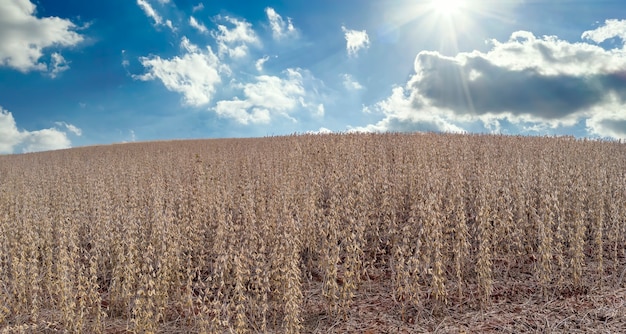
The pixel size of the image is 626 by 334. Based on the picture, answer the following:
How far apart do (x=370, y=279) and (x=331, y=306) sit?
3.80 ft

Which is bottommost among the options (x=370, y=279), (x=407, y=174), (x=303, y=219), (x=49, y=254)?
(x=370, y=279)

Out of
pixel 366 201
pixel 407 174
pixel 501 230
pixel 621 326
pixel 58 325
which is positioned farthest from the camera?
pixel 407 174

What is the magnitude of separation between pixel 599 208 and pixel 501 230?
6.06 ft

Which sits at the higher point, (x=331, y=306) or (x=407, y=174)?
(x=407, y=174)

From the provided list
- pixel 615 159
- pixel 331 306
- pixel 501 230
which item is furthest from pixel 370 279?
pixel 615 159

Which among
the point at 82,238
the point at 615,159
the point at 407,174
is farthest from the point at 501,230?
the point at 615,159

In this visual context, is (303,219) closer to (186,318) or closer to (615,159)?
(186,318)

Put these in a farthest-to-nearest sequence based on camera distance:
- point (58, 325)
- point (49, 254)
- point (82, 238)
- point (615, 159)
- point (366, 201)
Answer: point (615, 159) < point (82, 238) < point (366, 201) < point (49, 254) < point (58, 325)

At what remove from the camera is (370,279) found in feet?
19.7

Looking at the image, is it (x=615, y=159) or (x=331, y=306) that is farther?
(x=615, y=159)

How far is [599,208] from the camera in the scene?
6801mm

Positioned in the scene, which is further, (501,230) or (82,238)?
(82,238)

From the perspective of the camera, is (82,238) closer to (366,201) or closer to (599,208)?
(366,201)

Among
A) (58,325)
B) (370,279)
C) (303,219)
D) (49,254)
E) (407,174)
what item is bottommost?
(58,325)
